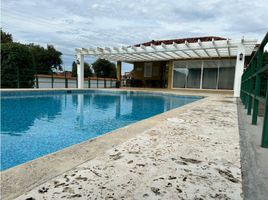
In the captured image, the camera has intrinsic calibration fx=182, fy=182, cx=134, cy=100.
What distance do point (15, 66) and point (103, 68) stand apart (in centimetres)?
1373

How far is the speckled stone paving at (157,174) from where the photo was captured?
3.55ft

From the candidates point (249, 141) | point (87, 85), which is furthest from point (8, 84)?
point (249, 141)

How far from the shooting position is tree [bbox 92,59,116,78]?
24.7m

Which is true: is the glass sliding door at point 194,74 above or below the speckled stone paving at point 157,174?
above

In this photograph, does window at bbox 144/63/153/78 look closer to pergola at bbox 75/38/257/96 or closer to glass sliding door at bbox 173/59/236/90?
pergola at bbox 75/38/257/96

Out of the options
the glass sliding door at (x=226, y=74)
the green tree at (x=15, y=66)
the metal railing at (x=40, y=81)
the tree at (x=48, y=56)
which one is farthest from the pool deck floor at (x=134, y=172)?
the tree at (x=48, y=56)

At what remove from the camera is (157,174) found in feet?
4.33

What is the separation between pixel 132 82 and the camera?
18125mm

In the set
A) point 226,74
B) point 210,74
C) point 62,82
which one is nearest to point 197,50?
point 210,74

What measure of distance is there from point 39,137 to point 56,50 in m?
27.5

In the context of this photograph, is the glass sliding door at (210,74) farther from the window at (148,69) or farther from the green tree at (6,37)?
the green tree at (6,37)

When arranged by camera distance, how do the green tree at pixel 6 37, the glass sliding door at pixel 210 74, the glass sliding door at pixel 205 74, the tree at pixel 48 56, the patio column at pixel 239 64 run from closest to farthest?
1. the patio column at pixel 239 64
2. the glass sliding door at pixel 205 74
3. the glass sliding door at pixel 210 74
4. the green tree at pixel 6 37
5. the tree at pixel 48 56

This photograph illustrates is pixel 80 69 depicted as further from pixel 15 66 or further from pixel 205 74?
pixel 205 74

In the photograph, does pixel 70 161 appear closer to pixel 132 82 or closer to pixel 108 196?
pixel 108 196
